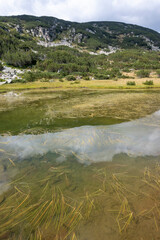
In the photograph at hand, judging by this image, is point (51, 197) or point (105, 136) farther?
point (105, 136)

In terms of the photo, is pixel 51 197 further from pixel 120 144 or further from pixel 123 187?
pixel 120 144

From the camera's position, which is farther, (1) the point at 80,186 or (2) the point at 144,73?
(2) the point at 144,73

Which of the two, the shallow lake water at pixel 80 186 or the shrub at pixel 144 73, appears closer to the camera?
the shallow lake water at pixel 80 186

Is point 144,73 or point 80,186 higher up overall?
point 144,73

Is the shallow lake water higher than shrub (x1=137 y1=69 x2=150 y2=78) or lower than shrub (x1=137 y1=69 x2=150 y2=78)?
lower

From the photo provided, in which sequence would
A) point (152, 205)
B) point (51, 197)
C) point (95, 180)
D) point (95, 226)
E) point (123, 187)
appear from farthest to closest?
A: point (95, 180) → point (123, 187) → point (51, 197) → point (152, 205) → point (95, 226)

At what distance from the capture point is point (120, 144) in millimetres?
7406

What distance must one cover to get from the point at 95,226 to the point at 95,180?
1.58 meters

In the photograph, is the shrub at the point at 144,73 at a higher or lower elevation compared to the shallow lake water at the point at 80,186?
higher

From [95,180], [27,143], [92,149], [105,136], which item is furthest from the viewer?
[105,136]

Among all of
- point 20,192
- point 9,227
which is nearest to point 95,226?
point 9,227

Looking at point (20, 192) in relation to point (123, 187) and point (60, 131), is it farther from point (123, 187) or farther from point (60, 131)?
point (60, 131)

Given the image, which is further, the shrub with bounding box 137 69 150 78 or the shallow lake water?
the shrub with bounding box 137 69 150 78

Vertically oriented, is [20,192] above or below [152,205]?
below
